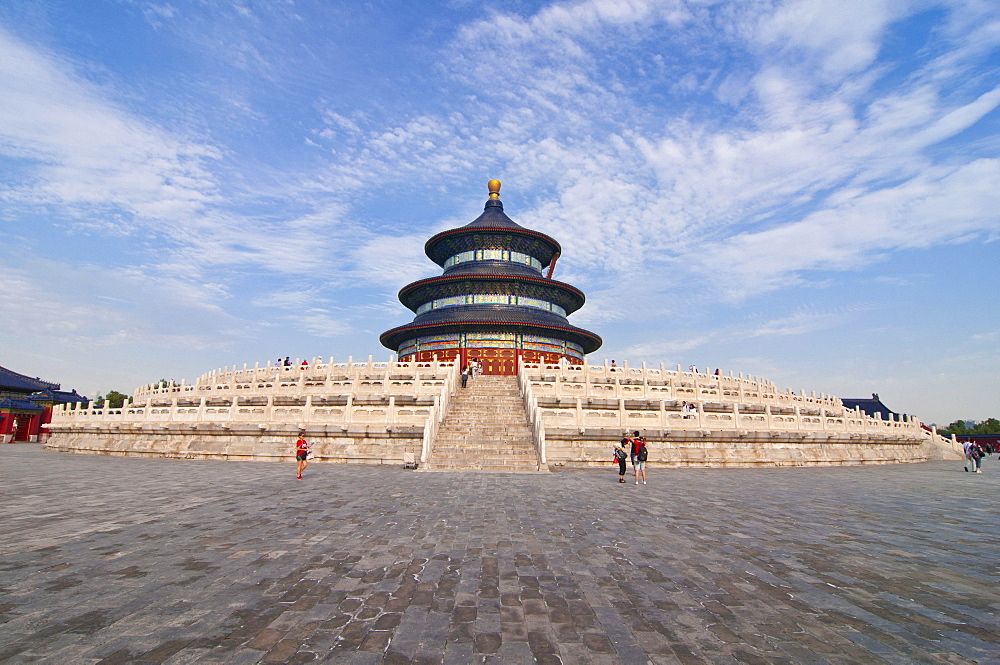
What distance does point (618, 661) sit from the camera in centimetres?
348

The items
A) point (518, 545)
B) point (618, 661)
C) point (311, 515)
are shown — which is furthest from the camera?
point (311, 515)

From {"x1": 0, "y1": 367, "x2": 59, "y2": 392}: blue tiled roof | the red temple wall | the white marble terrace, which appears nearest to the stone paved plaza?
the white marble terrace

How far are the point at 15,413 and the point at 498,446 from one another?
161 feet

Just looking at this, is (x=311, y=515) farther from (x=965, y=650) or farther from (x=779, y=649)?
(x=965, y=650)

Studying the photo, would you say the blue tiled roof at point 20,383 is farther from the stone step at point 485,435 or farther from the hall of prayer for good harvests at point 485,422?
the stone step at point 485,435

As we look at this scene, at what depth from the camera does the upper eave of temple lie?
1802 inches

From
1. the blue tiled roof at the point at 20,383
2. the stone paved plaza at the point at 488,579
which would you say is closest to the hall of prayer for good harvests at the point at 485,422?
the stone paved plaza at the point at 488,579

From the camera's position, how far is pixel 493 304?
4266 centimetres

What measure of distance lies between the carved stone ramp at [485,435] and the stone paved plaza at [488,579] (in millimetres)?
5438

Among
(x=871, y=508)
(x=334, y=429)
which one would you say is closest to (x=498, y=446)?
(x=334, y=429)

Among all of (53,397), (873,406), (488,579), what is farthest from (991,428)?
(53,397)

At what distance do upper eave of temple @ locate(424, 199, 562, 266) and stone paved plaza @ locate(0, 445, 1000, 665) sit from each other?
3752 centimetres

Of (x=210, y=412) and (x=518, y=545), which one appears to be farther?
(x=210, y=412)

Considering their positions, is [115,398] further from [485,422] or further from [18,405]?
[485,422]
